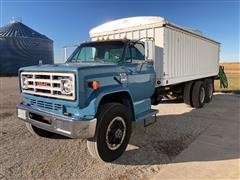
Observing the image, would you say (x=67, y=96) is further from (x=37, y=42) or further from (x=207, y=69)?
(x=37, y=42)

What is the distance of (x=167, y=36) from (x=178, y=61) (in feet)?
4.09

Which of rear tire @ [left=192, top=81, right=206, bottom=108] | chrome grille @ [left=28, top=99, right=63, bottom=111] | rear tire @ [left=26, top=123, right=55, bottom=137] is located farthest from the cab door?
rear tire @ [left=192, top=81, right=206, bottom=108]

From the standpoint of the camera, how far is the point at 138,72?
4.99 meters

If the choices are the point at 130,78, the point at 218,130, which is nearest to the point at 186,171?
the point at 130,78

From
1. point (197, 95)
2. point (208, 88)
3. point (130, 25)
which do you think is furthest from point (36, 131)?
point (208, 88)

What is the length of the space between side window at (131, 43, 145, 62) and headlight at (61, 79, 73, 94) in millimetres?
1835

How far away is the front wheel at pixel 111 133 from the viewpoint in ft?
13.0

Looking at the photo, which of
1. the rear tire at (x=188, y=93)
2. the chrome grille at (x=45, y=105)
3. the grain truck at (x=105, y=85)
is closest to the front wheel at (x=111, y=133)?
the grain truck at (x=105, y=85)

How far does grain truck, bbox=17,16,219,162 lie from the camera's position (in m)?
3.79

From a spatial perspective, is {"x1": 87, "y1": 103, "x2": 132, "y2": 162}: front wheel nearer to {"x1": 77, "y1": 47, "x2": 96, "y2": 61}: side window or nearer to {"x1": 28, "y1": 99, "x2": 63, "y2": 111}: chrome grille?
{"x1": 28, "y1": 99, "x2": 63, "y2": 111}: chrome grille

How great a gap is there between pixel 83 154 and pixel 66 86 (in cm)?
151

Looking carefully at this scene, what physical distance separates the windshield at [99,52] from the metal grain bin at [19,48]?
3706 cm

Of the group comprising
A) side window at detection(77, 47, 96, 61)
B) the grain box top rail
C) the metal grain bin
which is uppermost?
the metal grain bin

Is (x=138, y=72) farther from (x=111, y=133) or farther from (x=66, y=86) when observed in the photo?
(x=66, y=86)
